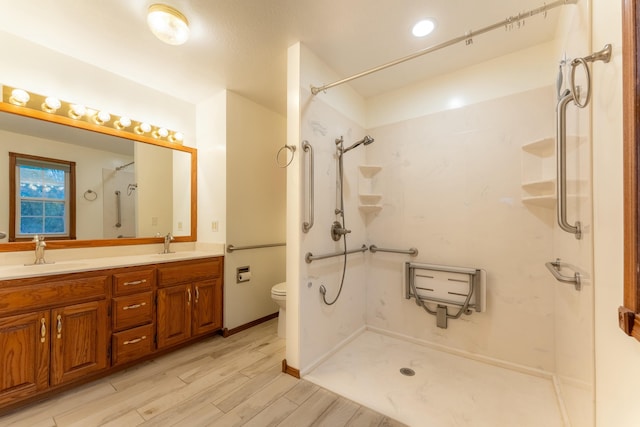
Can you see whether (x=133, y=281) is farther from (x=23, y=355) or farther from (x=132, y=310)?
(x=23, y=355)

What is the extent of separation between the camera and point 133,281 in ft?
6.39

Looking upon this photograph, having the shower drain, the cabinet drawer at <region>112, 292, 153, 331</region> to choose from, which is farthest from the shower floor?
the cabinet drawer at <region>112, 292, 153, 331</region>

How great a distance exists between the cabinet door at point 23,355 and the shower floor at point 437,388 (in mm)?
1697

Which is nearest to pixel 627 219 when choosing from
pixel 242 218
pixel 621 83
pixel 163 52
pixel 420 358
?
pixel 621 83

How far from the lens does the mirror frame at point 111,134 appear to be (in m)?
1.80

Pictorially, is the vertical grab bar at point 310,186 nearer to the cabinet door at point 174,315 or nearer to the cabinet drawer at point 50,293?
the cabinet door at point 174,315

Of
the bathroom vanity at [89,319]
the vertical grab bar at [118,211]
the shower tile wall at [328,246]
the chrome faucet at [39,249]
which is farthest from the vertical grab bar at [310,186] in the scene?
the chrome faucet at [39,249]

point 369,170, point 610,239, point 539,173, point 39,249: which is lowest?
point 39,249

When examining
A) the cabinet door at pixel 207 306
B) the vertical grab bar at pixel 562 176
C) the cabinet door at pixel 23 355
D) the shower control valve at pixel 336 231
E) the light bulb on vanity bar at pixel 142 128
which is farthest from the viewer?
the light bulb on vanity bar at pixel 142 128

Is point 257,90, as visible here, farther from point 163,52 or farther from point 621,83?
point 621,83

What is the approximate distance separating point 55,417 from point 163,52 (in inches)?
102

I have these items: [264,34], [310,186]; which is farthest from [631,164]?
[264,34]

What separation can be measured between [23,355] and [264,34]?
2.57m

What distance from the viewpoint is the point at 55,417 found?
1470 millimetres
